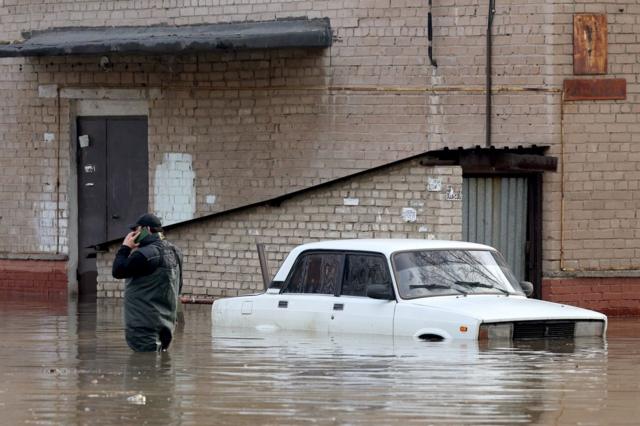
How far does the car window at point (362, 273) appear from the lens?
546 inches

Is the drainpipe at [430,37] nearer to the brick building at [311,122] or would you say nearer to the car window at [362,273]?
the brick building at [311,122]

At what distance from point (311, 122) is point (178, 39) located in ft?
7.02

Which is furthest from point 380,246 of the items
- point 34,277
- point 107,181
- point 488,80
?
point 34,277

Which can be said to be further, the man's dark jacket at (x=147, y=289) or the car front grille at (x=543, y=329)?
the man's dark jacket at (x=147, y=289)

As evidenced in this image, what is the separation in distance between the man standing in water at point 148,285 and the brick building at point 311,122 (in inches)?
267

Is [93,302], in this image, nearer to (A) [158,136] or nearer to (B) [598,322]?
(A) [158,136]

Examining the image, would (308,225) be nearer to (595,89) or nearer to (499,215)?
(499,215)

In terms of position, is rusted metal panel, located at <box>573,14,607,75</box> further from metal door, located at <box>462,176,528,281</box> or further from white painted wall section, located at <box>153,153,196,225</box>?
white painted wall section, located at <box>153,153,196,225</box>

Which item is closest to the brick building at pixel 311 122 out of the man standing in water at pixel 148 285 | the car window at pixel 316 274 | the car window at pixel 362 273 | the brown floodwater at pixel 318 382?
the brown floodwater at pixel 318 382

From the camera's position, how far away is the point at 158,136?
2202cm

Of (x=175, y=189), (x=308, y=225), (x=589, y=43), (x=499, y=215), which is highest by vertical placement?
(x=589, y=43)

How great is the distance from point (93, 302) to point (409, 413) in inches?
505

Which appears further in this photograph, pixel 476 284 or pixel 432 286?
pixel 476 284

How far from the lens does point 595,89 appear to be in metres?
19.6
